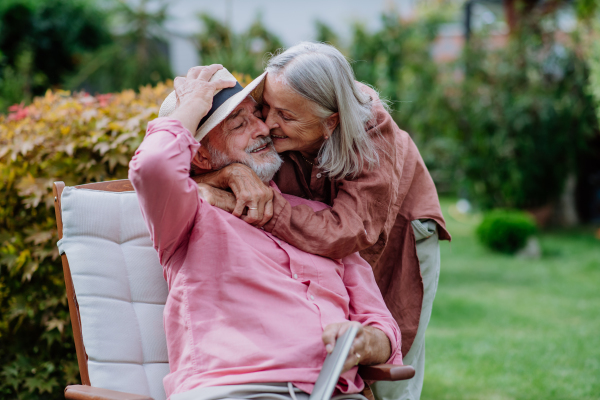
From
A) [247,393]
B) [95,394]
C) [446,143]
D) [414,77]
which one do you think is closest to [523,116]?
[446,143]

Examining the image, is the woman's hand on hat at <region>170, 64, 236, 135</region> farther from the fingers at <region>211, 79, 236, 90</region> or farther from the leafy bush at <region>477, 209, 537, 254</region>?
the leafy bush at <region>477, 209, 537, 254</region>

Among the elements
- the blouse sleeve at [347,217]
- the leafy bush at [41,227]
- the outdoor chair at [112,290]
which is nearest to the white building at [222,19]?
the leafy bush at [41,227]

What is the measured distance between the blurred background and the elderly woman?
1.67 ft

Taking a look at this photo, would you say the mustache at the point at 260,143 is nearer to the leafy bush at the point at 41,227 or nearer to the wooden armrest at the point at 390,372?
the wooden armrest at the point at 390,372

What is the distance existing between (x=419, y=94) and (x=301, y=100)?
1079cm

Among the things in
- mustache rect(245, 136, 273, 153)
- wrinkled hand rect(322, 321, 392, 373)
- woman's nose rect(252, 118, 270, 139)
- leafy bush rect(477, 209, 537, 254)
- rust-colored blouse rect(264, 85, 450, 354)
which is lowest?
leafy bush rect(477, 209, 537, 254)

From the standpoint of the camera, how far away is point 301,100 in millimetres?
2428

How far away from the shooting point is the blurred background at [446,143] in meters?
3.56

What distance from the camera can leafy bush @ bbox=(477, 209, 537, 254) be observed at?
1002 cm

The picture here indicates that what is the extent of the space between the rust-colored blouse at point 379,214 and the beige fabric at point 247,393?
553mm

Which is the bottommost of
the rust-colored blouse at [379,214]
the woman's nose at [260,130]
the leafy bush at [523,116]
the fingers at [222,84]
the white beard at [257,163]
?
the leafy bush at [523,116]

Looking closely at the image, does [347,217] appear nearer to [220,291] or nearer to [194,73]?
[220,291]

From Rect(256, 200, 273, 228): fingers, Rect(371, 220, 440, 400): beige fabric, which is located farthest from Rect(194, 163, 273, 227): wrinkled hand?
Rect(371, 220, 440, 400): beige fabric

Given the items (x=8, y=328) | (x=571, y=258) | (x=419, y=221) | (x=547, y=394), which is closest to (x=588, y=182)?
(x=571, y=258)
